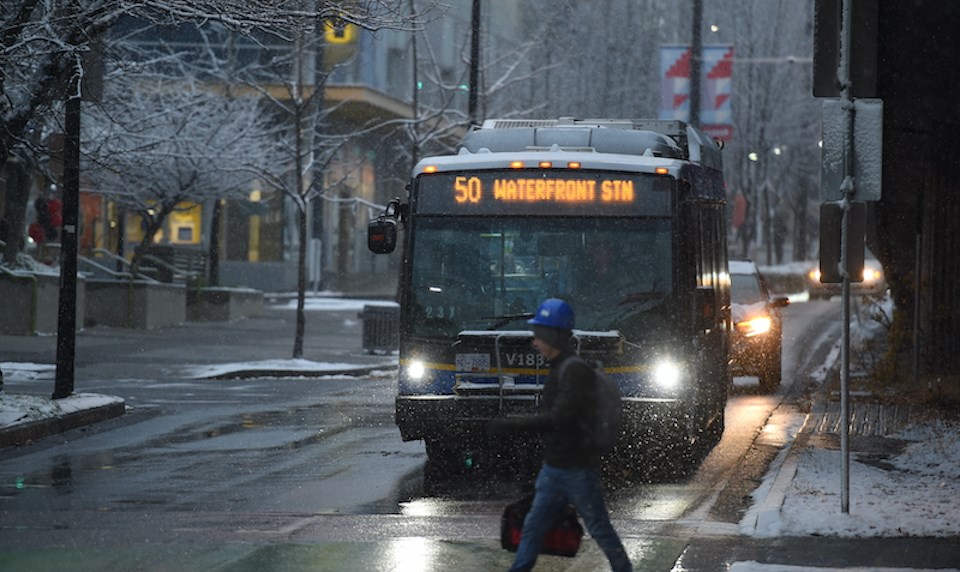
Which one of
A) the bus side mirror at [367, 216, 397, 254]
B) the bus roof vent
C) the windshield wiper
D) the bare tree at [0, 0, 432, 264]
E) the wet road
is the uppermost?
the bare tree at [0, 0, 432, 264]

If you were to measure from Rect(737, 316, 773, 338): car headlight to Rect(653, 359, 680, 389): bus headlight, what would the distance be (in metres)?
10.0

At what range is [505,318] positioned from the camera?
13.6 m

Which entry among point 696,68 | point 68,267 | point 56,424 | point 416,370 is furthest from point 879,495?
point 696,68

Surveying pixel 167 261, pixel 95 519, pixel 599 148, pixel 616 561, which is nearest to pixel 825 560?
pixel 616 561

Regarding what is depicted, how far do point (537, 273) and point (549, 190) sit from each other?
83 centimetres

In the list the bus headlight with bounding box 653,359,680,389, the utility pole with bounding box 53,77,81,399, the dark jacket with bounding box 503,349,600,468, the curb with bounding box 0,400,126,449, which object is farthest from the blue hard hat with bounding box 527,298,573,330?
the utility pole with bounding box 53,77,81,399

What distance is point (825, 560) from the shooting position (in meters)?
9.62

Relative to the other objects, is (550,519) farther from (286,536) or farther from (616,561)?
(286,536)

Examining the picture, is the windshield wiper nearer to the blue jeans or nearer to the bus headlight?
the bus headlight

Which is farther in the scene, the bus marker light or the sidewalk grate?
the sidewalk grate

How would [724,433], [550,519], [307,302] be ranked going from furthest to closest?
[307,302], [724,433], [550,519]

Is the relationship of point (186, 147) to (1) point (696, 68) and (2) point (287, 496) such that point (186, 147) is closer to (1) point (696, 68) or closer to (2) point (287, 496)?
(1) point (696, 68)

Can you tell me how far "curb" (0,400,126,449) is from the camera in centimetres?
1661

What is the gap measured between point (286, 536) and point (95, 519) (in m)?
1.77
